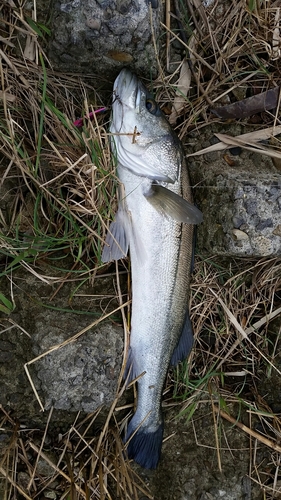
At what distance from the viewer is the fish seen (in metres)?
2.83

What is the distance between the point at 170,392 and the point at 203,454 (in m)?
0.46

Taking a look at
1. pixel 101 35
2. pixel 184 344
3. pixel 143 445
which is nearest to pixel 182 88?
pixel 101 35

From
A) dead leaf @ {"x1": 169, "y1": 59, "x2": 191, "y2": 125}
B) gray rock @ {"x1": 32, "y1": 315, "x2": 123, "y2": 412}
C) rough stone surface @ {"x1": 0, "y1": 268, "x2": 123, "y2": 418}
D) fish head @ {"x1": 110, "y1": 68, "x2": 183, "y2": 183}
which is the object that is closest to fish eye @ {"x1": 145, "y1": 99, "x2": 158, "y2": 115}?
fish head @ {"x1": 110, "y1": 68, "x2": 183, "y2": 183}

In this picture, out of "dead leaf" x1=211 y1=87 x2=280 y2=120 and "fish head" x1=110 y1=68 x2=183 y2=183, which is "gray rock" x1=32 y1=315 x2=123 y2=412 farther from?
"dead leaf" x1=211 y1=87 x2=280 y2=120

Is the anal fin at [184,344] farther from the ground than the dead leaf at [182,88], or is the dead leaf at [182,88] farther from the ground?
the dead leaf at [182,88]

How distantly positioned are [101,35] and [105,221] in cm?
112

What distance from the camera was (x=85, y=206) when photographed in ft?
9.43

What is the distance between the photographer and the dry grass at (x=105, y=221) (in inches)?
111

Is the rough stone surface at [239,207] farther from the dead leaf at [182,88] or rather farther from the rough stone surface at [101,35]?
the rough stone surface at [101,35]

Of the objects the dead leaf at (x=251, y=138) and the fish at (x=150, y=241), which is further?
the dead leaf at (x=251, y=138)

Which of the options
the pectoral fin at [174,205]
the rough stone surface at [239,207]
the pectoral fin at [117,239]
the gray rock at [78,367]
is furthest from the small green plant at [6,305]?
the rough stone surface at [239,207]

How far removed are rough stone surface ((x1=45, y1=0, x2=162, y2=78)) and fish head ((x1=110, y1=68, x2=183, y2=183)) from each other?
13 centimetres

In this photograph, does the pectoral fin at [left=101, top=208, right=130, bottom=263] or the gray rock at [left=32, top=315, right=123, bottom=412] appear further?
the pectoral fin at [left=101, top=208, right=130, bottom=263]

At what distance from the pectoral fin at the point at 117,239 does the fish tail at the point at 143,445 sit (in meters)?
1.11
